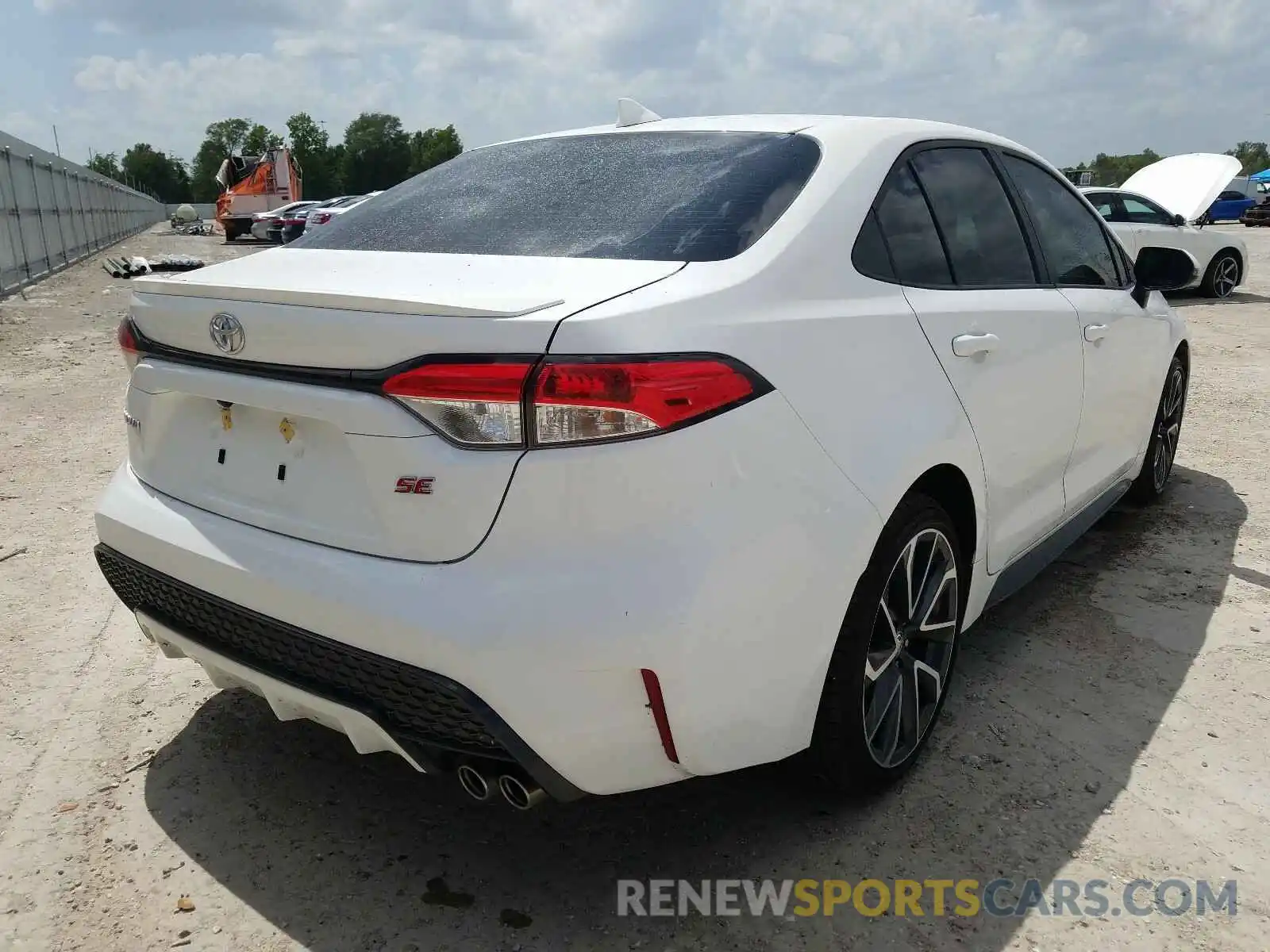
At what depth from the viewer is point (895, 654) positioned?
259cm

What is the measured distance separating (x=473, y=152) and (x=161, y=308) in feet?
4.24

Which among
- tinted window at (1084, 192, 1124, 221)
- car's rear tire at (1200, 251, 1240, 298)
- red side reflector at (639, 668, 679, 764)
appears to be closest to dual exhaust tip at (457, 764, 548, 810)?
red side reflector at (639, 668, 679, 764)

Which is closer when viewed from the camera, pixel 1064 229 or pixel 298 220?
pixel 1064 229

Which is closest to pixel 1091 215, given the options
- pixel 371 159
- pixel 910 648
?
pixel 910 648

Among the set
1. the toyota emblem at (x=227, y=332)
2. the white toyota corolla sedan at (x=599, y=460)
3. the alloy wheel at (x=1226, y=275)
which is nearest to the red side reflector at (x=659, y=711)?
the white toyota corolla sedan at (x=599, y=460)

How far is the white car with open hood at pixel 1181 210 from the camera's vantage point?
13.1 meters

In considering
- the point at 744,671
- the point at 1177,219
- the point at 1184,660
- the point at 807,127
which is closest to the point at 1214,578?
the point at 1184,660

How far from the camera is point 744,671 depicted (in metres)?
2.03

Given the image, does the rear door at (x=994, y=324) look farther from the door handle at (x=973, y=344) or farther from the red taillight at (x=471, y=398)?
the red taillight at (x=471, y=398)

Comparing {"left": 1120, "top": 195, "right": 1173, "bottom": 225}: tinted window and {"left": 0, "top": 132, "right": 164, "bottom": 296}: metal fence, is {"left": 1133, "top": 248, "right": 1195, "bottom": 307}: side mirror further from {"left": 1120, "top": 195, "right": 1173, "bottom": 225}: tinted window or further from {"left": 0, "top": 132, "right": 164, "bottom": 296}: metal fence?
{"left": 0, "top": 132, "right": 164, "bottom": 296}: metal fence

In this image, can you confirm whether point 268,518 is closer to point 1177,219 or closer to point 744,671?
point 744,671

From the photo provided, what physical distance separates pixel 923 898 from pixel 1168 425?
350 centimetres

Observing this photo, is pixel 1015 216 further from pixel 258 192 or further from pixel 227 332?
pixel 258 192

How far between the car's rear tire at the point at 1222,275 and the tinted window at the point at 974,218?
13.1m
